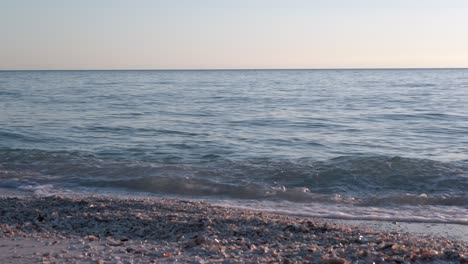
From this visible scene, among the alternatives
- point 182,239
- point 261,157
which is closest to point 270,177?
point 261,157

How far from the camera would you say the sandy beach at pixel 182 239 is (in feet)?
17.9

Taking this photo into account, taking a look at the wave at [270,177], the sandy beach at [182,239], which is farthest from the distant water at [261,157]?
the sandy beach at [182,239]

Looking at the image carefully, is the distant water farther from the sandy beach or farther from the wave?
the sandy beach

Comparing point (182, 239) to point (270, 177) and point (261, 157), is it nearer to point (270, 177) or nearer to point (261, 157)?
point (270, 177)

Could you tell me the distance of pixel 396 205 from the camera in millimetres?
9227

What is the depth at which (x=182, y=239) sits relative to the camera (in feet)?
20.4

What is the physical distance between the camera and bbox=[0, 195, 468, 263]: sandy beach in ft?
17.9

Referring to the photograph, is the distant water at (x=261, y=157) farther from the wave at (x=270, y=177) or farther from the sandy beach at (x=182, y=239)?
the sandy beach at (x=182, y=239)

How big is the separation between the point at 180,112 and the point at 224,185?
12.3 metres

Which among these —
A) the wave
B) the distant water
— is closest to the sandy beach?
the distant water

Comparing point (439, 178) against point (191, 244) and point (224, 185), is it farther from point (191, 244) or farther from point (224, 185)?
point (191, 244)

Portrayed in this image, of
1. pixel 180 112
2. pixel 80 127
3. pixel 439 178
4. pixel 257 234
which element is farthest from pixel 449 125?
pixel 257 234

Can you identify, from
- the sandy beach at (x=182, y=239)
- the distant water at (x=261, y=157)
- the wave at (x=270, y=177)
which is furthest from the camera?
the wave at (x=270, y=177)

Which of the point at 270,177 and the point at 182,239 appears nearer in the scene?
the point at 182,239
